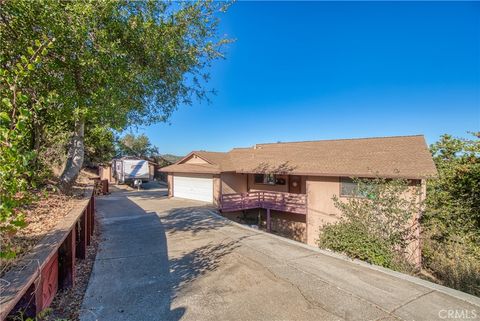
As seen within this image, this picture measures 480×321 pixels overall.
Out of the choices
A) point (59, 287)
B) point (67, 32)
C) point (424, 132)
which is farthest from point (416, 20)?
point (59, 287)

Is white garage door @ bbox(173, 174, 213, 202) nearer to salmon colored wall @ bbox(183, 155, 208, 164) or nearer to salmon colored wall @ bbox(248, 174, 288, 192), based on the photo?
salmon colored wall @ bbox(183, 155, 208, 164)

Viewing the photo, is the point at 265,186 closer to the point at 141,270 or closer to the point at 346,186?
the point at 346,186

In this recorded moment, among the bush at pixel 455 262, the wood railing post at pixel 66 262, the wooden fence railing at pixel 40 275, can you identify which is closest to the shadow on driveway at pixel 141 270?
the wood railing post at pixel 66 262

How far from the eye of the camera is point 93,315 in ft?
12.2

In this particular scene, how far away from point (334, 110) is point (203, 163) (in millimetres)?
13490

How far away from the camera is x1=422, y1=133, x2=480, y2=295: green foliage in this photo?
7.90 meters

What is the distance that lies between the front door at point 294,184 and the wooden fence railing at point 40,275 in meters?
12.0

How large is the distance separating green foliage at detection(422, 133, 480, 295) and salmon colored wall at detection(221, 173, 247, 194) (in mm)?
10739

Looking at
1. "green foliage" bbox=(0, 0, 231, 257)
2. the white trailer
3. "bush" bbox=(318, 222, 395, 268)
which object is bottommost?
"bush" bbox=(318, 222, 395, 268)

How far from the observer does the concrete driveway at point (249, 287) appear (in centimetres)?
381

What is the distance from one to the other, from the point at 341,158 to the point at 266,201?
5.18m

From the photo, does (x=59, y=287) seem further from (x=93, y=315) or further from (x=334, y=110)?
(x=334, y=110)
